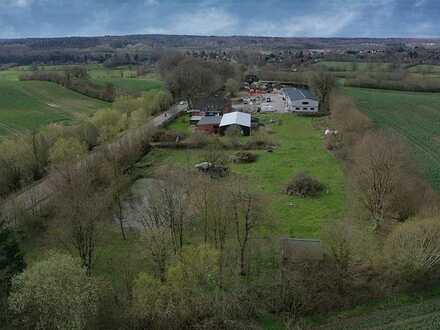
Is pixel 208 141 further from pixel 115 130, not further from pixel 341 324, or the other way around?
pixel 341 324

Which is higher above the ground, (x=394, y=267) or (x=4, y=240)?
(x=4, y=240)

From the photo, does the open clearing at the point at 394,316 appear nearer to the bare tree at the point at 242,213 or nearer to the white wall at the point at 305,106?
the bare tree at the point at 242,213

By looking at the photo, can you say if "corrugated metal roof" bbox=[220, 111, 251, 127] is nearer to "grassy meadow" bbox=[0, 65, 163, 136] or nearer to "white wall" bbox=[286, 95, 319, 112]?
"white wall" bbox=[286, 95, 319, 112]

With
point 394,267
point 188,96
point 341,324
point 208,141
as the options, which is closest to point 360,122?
point 208,141

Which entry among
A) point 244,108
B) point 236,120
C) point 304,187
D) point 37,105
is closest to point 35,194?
point 304,187

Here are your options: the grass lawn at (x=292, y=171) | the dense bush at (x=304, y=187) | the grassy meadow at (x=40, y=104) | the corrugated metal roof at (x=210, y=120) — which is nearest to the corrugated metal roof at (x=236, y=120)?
the corrugated metal roof at (x=210, y=120)

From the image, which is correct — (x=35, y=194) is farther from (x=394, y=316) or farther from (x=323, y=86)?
(x=323, y=86)

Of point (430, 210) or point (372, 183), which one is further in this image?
point (372, 183)
